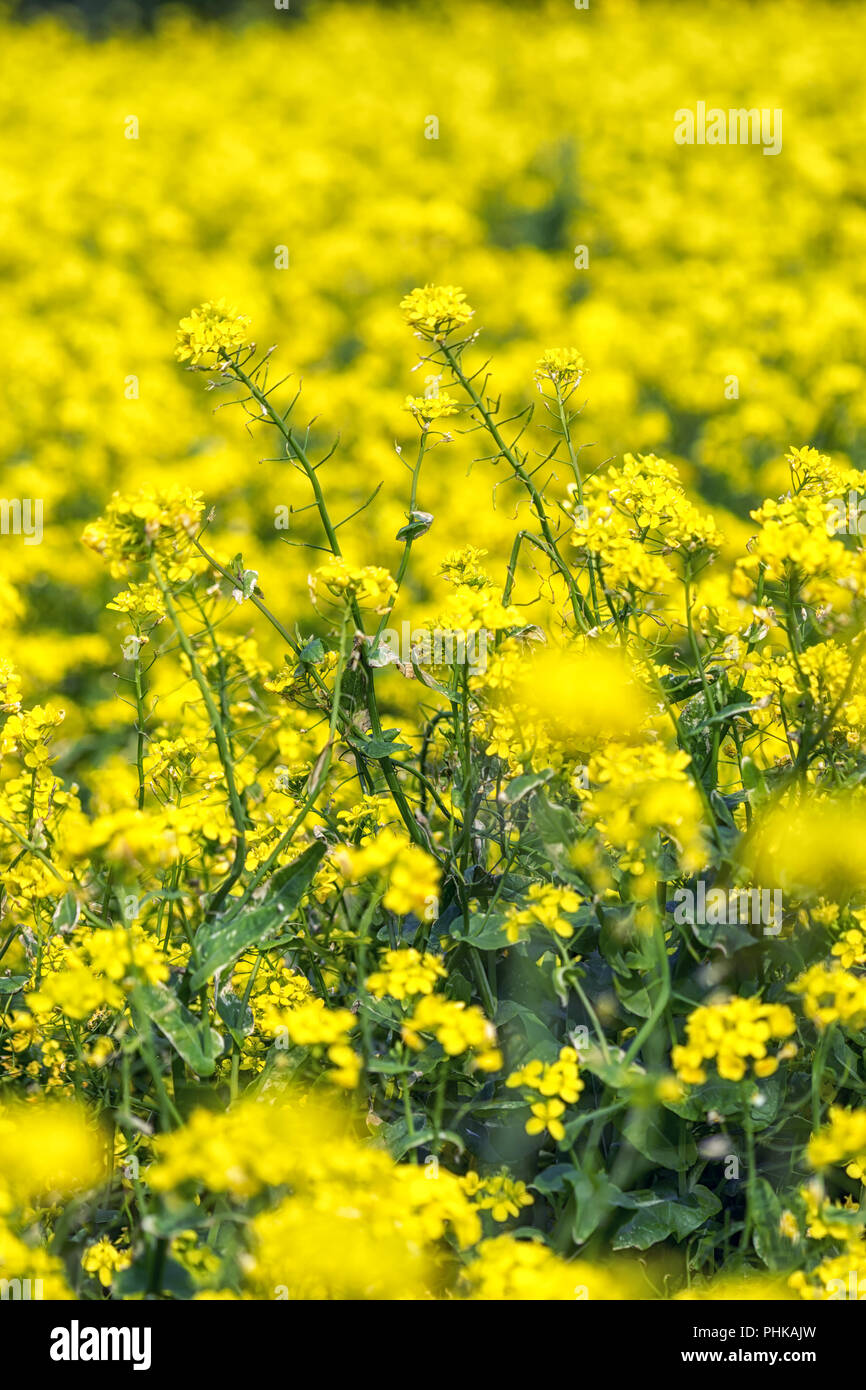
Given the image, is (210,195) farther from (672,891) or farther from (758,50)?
(672,891)

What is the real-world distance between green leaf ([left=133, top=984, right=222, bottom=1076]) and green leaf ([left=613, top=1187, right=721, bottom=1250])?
0.55 meters

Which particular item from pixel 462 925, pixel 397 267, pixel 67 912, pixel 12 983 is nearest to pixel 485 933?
pixel 462 925

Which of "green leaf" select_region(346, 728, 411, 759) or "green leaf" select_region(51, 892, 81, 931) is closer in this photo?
"green leaf" select_region(51, 892, 81, 931)

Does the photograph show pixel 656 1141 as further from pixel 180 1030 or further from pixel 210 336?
pixel 210 336

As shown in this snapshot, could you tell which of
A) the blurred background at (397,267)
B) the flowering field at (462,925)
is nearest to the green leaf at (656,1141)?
the flowering field at (462,925)

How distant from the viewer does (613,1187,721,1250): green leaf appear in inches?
66.6

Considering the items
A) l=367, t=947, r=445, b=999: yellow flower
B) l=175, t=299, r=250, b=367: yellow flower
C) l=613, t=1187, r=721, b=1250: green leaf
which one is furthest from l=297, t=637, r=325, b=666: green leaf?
l=613, t=1187, r=721, b=1250: green leaf

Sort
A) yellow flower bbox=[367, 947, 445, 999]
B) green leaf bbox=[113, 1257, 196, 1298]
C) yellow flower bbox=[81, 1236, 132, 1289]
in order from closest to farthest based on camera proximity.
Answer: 1. green leaf bbox=[113, 1257, 196, 1298]
2. yellow flower bbox=[367, 947, 445, 999]
3. yellow flower bbox=[81, 1236, 132, 1289]

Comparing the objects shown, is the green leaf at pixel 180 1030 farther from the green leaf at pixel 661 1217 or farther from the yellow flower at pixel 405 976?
the green leaf at pixel 661 1217

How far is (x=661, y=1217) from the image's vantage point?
5.65 feet

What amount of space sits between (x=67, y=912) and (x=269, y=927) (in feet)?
1.06

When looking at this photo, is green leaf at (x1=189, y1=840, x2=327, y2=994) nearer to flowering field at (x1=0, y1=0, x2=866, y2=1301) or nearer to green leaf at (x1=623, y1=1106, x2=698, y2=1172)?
flowering field at (x1=0, y1=0, x2=866, y2=1301)

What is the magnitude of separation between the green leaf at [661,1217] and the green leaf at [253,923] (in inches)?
21.8

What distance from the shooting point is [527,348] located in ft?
21.1
